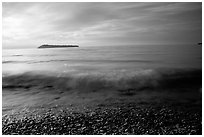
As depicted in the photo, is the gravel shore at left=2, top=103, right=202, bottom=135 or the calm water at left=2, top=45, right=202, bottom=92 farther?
the calm water at left=2, top=45, right=202, bottom=92

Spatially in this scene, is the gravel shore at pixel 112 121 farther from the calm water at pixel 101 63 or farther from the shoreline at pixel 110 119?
the calm water at pixel 101 63

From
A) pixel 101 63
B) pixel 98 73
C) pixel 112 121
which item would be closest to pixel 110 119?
pixel 112 121

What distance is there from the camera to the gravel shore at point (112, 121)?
7887 mm

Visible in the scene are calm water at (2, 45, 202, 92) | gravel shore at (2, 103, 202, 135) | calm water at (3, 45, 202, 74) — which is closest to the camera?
gravel shore at (2, 103, 202, 135)

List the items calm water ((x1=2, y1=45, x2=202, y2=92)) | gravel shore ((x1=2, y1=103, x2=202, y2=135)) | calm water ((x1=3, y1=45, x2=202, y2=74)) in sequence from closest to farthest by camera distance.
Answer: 1. gravel shore ((x1=2, y1=103, x2=202, y2=135))
2. calm water ((x1=2, y1=45, x2=202, y2=92))
3. calm water ((x1=3, y1=45, x2=202, y2=74))

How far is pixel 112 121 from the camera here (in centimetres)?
870

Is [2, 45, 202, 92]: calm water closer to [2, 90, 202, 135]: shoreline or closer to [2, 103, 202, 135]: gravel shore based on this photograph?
[2, 90, 202, 135]: shoreline

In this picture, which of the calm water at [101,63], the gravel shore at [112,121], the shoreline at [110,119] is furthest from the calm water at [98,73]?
the gravel shore at [112,121]

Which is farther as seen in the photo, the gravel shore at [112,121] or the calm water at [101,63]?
the calm water at [101,63]

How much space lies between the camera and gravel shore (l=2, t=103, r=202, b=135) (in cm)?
789

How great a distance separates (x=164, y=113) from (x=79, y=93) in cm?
673

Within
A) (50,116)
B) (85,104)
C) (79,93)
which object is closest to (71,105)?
(85,104)

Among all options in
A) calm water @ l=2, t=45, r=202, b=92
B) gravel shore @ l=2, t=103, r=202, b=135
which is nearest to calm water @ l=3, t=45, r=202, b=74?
calm water @ l=2, t=45, r=202, b=92

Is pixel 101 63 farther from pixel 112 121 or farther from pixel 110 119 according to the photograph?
pixel 112 121
